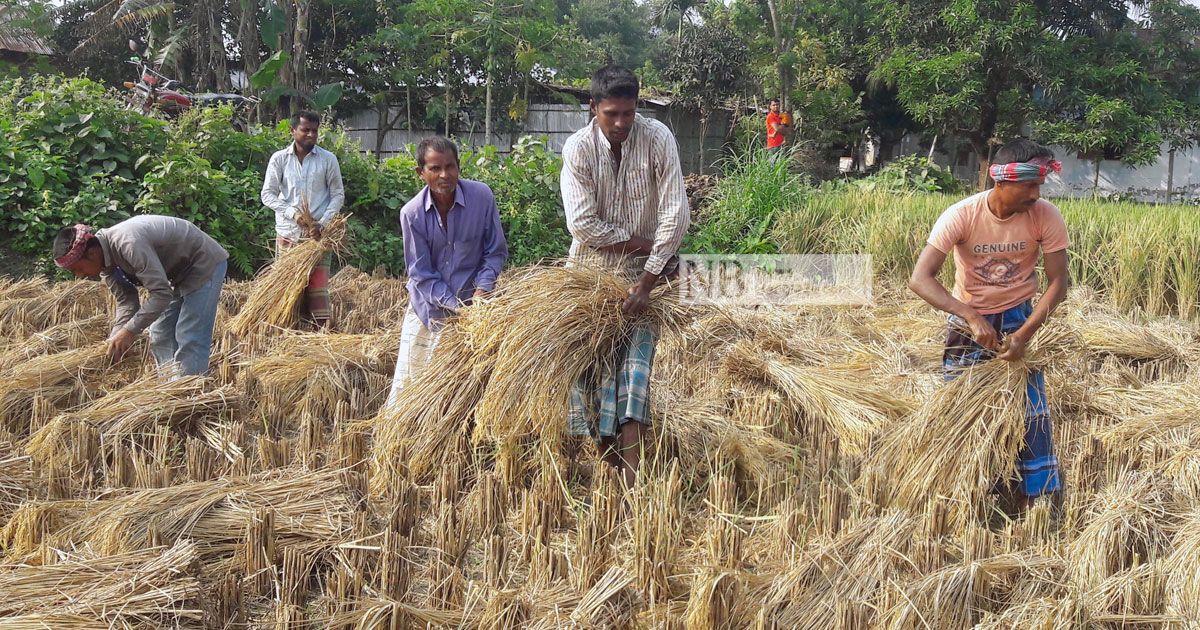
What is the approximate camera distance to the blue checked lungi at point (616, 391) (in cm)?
312

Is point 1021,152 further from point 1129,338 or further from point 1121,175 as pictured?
point 1121,175

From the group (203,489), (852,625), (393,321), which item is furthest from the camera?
(393,321)

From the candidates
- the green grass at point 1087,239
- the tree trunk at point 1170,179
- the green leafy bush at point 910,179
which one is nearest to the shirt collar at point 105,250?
the green grass at point 1087,239

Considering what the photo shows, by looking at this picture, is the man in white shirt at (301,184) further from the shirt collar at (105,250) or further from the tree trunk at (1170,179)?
the tree trunk at (1170,179)

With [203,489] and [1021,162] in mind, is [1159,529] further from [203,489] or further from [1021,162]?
[203,489]

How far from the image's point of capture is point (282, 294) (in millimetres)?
5316

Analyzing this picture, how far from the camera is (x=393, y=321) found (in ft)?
19.0

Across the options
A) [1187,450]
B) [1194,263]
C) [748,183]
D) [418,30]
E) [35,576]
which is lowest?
[35,576]

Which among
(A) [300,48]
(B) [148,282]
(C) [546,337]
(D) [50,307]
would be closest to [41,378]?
(B) [148,282]

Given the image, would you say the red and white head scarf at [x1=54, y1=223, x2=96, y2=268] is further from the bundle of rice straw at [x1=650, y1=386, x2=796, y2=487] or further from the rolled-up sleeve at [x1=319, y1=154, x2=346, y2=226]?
the bundle of rice straw at [x1=650, y1=386, x2=796, y2=487]

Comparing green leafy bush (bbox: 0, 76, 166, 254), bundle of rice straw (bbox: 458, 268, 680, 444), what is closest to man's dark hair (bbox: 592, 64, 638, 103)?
bundle of rice straw (bbox: 458, 268, 680, 444)

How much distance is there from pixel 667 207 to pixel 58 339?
3.65 meters

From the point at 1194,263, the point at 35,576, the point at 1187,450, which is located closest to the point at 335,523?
the point at 35,576

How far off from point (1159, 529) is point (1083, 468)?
0.67 meters
